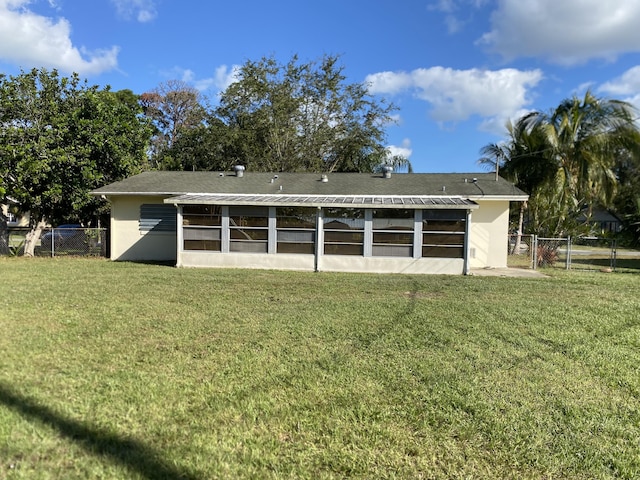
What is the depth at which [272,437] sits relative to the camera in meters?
3.28

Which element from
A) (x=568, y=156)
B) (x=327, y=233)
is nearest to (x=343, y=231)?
(x=327, y=233)

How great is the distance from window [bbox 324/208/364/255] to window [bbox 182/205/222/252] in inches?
142

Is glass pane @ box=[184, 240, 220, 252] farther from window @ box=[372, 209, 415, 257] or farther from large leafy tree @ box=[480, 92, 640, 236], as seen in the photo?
large leafy tree @ box=[480, 92, 640, 236]

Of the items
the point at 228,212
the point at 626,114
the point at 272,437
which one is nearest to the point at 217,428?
the point at 272,437

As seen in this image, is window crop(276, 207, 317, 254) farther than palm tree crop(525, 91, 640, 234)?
No

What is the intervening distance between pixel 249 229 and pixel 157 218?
165 inches

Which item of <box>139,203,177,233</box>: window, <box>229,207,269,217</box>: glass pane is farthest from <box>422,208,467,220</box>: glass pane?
<box>139,203,177,233</box>: window

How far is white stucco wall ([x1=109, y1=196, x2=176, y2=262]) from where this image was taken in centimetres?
1605

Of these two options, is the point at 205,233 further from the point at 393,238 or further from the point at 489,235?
the point at 489,235

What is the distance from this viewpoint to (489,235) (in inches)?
597

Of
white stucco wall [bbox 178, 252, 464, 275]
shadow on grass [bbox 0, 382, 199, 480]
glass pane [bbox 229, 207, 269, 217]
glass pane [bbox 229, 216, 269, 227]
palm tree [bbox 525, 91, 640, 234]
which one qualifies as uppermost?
palm tree [bbox 525, 91, 640, 234]

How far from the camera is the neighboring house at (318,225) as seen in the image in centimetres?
1342

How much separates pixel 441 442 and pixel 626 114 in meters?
20.8

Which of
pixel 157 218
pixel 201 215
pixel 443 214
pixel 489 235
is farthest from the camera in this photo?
pixel 157 218
